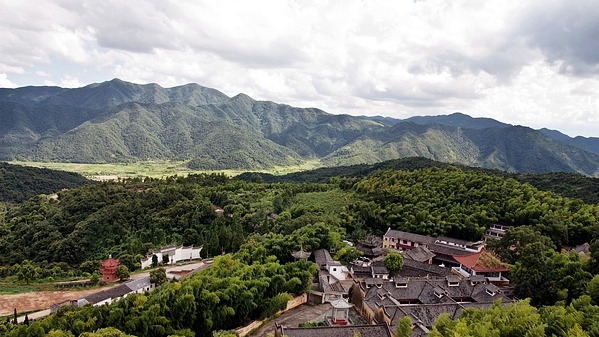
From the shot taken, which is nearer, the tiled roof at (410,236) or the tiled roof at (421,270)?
the tiled roof at (421,270)

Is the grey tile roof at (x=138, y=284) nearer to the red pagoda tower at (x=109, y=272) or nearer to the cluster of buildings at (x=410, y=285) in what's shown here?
the red pagoda tower at (x=109, y=272)

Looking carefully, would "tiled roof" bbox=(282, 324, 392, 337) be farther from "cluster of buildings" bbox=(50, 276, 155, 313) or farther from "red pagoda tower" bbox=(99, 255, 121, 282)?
"red pagoda tower" bbox=(99, 255, 121, 282)

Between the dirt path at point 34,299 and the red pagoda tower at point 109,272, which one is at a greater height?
the red pagoda tower at point 109,272

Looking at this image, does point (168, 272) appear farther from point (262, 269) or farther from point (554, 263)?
point (554, 263)

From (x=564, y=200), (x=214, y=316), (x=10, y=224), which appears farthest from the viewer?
(x=10, y=224)

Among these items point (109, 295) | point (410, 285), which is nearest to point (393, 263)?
point (410, 285)

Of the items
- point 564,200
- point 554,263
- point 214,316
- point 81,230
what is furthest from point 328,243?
point 81,230

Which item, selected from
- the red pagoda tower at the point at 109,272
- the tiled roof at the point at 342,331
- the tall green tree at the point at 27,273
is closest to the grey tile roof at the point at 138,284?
the red pagoda tower at the point at 109,272

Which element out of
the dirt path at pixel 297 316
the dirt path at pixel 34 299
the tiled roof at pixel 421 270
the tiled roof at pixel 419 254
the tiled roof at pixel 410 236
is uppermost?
the tiled roof at pixel 410 236
